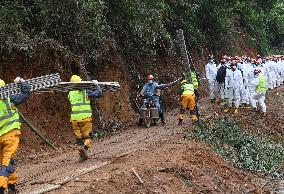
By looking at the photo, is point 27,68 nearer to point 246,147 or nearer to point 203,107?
point 246,147

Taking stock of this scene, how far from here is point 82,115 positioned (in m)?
12.4

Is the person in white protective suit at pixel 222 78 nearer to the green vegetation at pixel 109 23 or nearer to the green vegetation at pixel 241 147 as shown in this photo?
the green vegetation at pixel 109 23

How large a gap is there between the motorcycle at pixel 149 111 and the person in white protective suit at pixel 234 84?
4.13m

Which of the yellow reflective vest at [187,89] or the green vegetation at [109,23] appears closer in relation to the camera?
the green vegetation at [109,23]

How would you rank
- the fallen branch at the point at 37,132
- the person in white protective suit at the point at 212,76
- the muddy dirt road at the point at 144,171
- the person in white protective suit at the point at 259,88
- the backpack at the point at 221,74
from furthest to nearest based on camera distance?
the person in white protective suit at the point at 212,76
the backpack at the point at 221,74
the person in white protective suit at the point at 259,88
the fallen branch at the point at 37,132
the muddy dirt road at the point at 144,171

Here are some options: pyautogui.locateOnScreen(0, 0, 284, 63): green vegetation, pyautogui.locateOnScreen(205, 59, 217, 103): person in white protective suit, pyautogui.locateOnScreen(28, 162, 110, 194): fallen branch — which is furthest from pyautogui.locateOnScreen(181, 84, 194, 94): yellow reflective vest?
pyautogui.locateOnScreen(205, 59, 217, 103): person in white protective suit

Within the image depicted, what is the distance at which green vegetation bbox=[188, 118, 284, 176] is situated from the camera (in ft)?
49.0

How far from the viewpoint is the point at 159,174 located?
11.2 meters

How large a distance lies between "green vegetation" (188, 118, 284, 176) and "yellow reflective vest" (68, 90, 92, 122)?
405 cm

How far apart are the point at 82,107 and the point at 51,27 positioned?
607 centimetres

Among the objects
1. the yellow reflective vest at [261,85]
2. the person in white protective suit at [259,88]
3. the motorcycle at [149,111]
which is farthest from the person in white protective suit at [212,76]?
the motorcycle at [149,111]

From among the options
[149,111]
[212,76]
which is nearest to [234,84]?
[212,76]

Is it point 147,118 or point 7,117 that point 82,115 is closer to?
point 7,117

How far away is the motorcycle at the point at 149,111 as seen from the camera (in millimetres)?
18719
